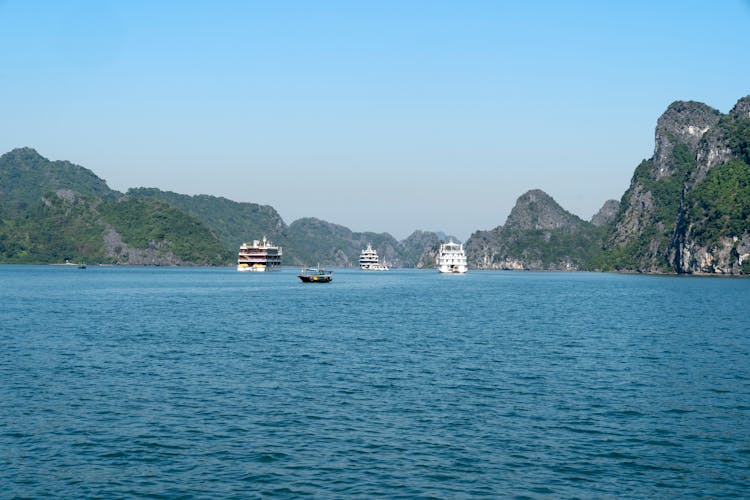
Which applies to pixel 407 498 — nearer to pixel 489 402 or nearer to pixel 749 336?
pixel 489 402

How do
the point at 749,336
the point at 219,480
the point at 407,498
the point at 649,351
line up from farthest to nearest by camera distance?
the point at 749,336 < the point at 649,351 < the point at 219,480 < the point at 407,498

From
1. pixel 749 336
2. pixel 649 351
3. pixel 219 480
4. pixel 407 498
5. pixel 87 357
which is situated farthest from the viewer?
pixel 749 336

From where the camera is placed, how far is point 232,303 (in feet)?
400

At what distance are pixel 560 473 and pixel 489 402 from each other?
41.3 feet

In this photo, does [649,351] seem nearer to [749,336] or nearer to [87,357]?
[749,336]

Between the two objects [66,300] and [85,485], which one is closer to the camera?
[85,485]

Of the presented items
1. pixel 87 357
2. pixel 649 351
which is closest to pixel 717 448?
pixel 649 351

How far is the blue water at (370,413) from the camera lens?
87.4 feet

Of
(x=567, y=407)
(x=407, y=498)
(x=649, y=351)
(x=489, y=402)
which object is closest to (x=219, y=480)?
(x=407, y=498)

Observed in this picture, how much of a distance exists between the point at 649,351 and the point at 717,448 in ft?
106

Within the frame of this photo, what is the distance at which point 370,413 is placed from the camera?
36875 millimetres

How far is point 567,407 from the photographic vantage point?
3900 cm

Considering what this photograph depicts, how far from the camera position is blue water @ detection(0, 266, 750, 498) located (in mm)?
26641

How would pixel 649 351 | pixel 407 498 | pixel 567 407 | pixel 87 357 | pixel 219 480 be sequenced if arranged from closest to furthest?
pixel 407 498
pixel 219 480
pixel 567 407
pixel 87 357
pixel 649 351
